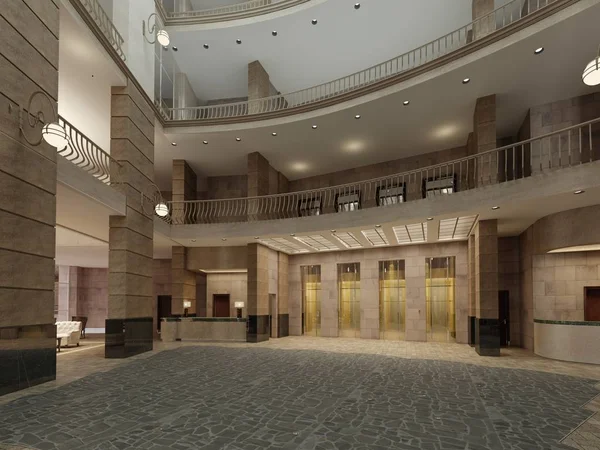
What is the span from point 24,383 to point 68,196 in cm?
423

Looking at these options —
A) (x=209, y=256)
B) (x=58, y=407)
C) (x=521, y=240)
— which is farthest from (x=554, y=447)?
(x=209, y=256)

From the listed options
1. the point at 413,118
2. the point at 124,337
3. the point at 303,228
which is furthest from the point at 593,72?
the point at 124,337

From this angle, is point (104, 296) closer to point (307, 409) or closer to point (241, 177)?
point (241, 177)

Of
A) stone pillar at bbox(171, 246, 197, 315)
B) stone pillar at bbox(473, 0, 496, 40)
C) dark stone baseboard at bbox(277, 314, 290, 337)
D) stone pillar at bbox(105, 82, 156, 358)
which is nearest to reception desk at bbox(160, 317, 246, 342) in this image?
stone pillar at bbox(171, 246, 197, 315)

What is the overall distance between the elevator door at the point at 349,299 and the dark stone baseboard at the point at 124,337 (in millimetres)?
9849

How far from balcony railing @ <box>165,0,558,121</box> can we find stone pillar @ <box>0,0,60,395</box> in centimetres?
822

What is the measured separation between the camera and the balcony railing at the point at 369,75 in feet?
47.6

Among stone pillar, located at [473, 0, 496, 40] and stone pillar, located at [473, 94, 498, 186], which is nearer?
stone pillar, located at [473, 0, 496, 40]

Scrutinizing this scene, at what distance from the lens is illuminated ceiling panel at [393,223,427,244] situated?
14.2m

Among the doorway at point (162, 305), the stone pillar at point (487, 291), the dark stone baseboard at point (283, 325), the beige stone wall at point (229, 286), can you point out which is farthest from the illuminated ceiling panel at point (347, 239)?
the doorway at point (162, 305)

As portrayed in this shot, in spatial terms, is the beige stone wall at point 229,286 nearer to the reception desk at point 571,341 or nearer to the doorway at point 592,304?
the reception desk at point 571,341

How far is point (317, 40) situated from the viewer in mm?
18391

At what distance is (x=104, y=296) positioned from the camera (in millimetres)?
24547

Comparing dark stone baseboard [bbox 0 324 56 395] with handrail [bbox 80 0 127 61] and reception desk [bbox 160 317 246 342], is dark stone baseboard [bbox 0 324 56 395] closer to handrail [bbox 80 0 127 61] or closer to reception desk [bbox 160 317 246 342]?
handrail [bbox 80 0 127 61]
